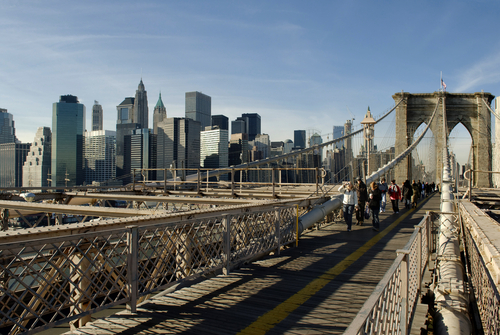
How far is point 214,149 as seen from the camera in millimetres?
135125

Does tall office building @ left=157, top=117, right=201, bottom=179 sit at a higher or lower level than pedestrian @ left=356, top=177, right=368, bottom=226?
higher

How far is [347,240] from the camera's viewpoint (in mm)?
9406

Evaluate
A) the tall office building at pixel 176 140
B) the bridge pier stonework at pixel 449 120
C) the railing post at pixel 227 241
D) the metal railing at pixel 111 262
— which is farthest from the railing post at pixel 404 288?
the tall office building at pixel 176 140

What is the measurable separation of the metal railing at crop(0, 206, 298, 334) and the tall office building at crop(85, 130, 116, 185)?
16855 cm

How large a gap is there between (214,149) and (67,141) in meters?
82.9

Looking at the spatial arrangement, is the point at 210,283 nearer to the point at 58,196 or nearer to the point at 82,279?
the point at 82,279

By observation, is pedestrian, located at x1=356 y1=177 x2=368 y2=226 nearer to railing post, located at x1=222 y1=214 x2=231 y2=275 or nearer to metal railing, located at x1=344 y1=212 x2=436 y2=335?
railing post, located at x1=222 y1=214 x2=231 y2=275

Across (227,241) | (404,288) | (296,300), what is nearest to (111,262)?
(227,241)

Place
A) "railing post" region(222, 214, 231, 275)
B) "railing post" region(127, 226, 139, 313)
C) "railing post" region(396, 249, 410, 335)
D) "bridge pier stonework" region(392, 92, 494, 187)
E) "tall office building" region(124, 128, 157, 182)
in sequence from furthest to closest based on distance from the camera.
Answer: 1. "tall office building" region(124, 128, 157, 182)
2. "bridge pier stonework" region(392, 92, 494, 187)
3. "railing post" region(222, 214, 231, 275)
4. "railing post" region(127, 226, 139, 313)
5. "railing post" region(396, 249, 410, 335)

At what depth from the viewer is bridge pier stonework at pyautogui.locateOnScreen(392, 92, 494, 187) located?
43062 mm

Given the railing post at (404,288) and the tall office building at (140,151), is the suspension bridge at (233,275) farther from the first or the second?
the tall office building at (140,151)

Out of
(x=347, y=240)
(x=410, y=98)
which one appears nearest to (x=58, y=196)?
(x=347, y=240)

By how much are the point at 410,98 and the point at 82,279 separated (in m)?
49.3

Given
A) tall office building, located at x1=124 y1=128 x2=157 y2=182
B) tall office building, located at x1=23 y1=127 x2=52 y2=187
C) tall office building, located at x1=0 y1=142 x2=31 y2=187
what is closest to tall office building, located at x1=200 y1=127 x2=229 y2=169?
tall office building, located at x1=124 y1=128 x2=157 y2=182
